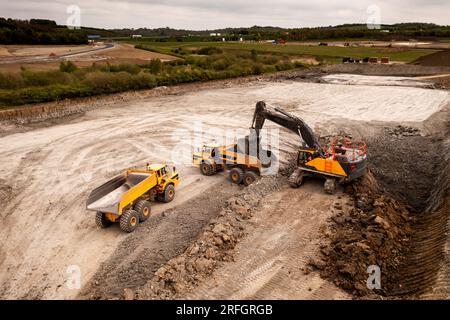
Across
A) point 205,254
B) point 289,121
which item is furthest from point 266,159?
point 205,254

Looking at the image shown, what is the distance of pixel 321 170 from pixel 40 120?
20425 mm

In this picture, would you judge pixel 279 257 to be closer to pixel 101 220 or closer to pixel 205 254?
pixel 205 254

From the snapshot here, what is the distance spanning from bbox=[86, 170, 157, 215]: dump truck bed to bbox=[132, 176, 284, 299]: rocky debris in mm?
2649

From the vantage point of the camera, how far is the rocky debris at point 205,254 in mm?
9305

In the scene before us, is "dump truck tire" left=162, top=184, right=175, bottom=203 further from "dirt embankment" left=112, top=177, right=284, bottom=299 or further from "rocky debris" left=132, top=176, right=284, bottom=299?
"rocky debris" left=132, top=176, right=284, bottom=299

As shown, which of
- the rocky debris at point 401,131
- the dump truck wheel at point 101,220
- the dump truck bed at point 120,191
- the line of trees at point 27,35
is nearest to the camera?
the dump truck bed at point 120,191

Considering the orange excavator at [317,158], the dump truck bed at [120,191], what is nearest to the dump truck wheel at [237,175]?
the orange excavator at [317,158]

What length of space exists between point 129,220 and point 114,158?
7785 millimetres

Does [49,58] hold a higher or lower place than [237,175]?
higher

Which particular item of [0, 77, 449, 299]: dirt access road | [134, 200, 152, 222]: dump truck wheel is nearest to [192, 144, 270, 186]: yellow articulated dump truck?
[0, 77, 449, 299]: dirt access road

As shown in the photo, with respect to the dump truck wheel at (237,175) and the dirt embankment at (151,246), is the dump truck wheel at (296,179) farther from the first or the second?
the dirt embankment at (151,246)

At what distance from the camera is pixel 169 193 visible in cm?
1438

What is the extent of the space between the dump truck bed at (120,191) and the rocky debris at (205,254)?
265 cm
